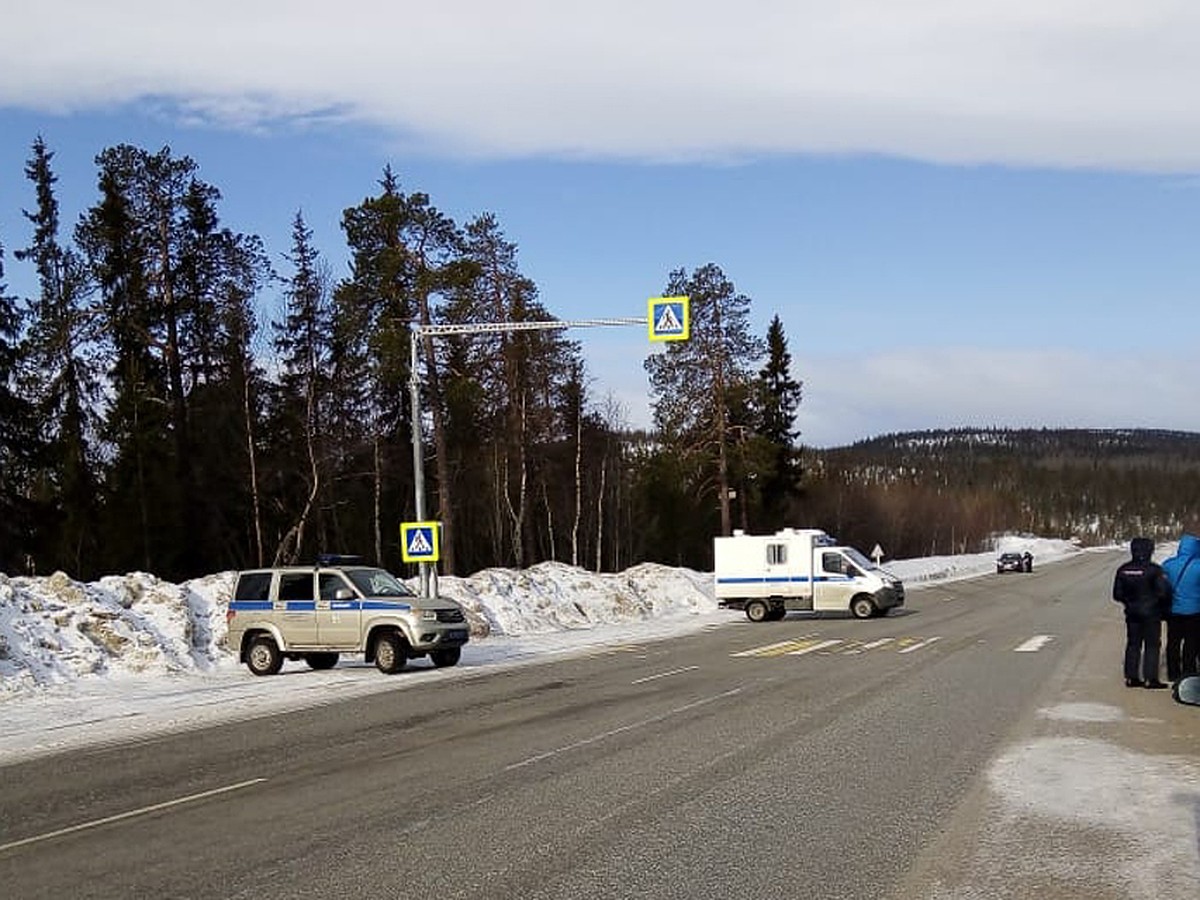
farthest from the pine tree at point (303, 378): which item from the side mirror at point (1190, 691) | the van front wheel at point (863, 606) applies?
the side mirror at point (1190, 691)

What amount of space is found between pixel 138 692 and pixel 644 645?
11576 mm

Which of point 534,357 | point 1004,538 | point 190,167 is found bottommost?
point 1004,538

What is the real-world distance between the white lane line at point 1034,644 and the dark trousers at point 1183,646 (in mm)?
6371

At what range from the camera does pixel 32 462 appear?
4438 cm

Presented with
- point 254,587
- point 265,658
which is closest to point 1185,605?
point 265,658

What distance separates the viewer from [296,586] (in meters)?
22.0

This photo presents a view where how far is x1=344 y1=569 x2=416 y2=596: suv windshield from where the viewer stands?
862 inches

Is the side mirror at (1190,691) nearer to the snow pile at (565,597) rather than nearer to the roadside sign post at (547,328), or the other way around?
the roadside sign post at (547,328)

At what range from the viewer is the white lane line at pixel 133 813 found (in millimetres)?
8680

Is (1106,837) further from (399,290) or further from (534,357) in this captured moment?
(534,357)

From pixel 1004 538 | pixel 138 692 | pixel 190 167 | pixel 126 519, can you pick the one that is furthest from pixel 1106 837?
pixel 1004 538

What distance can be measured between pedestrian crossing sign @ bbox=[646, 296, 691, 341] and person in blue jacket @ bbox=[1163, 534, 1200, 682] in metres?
8.78

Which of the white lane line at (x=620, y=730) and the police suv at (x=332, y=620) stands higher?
the police suv at (x=332, y=620)

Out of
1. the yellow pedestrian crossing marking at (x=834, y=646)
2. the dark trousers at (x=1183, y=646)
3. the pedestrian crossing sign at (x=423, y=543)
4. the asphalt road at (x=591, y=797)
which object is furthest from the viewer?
the pedestrian crossing sign at (x=423, y=543)
